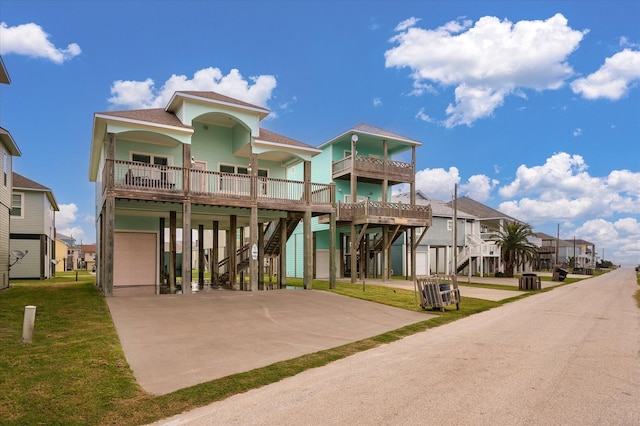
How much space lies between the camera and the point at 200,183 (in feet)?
65.8

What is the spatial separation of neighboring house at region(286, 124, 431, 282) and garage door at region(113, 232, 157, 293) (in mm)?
10037

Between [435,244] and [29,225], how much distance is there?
32845 millimetres

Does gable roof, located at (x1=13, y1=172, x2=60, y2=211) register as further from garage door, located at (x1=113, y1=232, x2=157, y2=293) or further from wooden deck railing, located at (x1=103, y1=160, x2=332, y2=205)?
wooden deck railing, located at (x1=103, y1=160, x2=332, y2=205)

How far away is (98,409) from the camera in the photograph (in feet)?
19.7

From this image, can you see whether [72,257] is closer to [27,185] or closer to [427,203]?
[27,185]

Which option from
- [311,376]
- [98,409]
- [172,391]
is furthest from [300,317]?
[98,409]

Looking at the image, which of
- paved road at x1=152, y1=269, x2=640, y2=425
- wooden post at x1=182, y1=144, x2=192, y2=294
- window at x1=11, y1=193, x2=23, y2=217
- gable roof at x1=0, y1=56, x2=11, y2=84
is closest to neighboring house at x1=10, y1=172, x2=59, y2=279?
window at x1=11, y1=193, x2=23, y2=217

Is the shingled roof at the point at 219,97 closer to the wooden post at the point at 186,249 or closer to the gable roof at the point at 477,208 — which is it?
the wooden post at the point at 186,249

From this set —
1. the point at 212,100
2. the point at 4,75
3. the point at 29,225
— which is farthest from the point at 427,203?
the point at 4,75

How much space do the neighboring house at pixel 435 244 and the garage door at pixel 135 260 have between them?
2099 cm

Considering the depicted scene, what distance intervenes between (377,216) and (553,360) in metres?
21.0

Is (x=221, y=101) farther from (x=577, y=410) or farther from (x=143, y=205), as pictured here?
(x=577, y=410)

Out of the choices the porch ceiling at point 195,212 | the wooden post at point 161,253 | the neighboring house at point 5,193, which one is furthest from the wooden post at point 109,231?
the neighboring house at point 5,193

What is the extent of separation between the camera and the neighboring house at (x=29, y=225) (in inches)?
1252
